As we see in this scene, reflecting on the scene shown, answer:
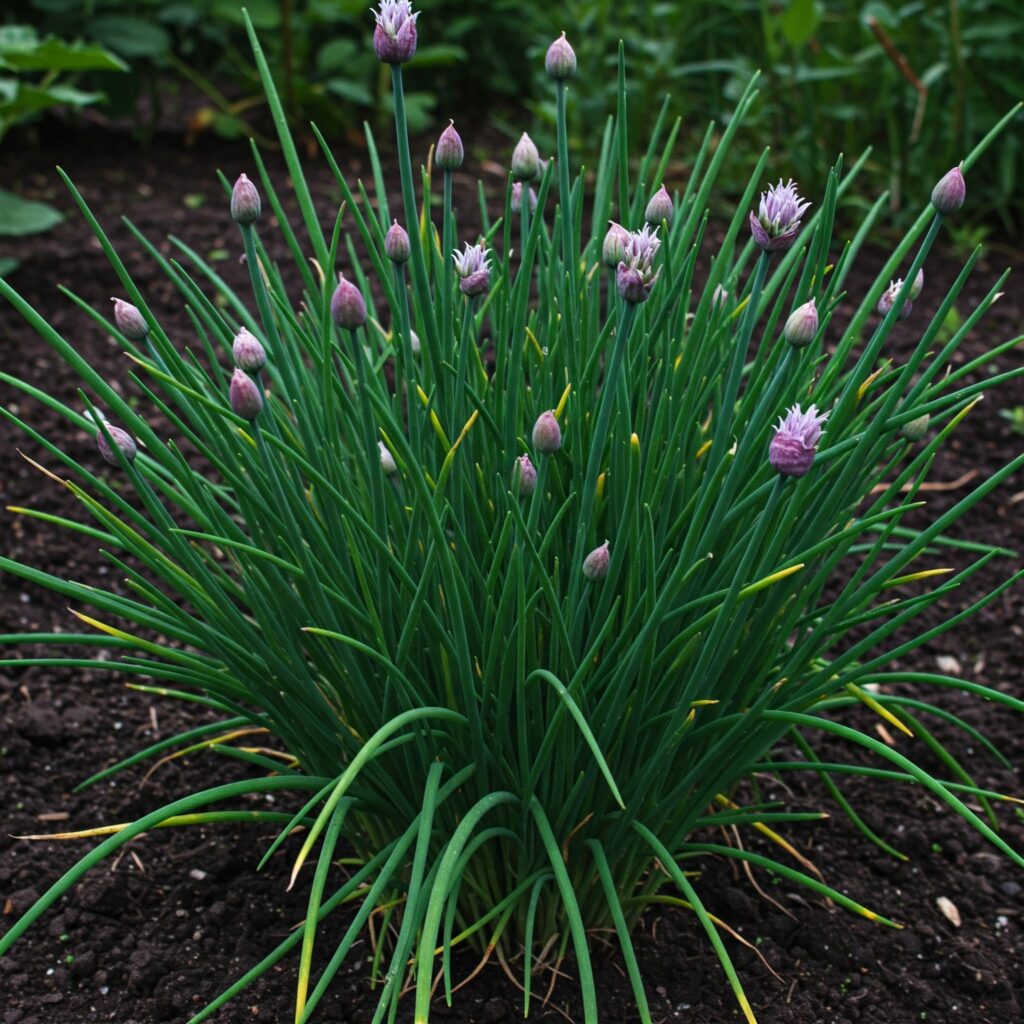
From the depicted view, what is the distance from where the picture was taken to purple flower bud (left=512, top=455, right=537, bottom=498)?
1.31 metres

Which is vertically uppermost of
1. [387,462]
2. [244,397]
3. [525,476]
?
[244,397]

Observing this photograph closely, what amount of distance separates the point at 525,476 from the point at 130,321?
1.47 feet

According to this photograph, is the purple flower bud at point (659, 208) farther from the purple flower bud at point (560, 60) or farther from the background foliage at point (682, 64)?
the background foliage at point (682, 64)

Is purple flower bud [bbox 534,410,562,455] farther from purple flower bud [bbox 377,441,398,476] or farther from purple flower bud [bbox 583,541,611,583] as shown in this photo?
purple flower bud [bbox 377,441,398,476]

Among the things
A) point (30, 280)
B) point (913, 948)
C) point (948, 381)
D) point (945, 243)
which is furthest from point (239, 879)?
point (945, 243)

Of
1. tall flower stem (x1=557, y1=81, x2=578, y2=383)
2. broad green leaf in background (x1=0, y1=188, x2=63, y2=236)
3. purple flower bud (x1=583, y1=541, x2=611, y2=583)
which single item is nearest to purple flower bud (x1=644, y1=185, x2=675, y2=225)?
tall flower stem (x1=557, y1=81, x2=578, y2=383)

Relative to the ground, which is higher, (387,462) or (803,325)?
(803,325)

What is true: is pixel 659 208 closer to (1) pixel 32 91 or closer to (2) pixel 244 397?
(2) pixel 244 397

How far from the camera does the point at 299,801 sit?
201 centimetres

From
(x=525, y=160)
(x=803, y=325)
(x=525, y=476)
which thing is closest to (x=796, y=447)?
(x=803, y=325)

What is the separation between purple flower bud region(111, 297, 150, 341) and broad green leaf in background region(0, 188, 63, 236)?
6.94 ft

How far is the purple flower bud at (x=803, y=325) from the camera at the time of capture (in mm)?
1224

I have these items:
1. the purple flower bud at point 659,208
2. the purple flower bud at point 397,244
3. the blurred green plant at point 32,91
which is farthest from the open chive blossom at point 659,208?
the blurred green plant at point 32,91

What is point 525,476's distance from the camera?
4.34 ft
